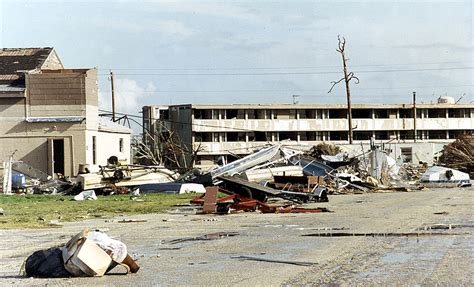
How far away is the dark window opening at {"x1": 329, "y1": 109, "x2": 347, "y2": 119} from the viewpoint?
88500 millimetres

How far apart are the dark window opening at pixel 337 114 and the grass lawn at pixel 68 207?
184 ft

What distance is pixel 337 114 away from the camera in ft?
292

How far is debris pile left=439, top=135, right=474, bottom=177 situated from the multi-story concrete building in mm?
21561

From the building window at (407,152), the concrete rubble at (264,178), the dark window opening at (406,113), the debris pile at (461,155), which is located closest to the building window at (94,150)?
the concrete rubble at (264,178)

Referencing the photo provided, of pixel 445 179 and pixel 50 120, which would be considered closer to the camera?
pixel 445 179

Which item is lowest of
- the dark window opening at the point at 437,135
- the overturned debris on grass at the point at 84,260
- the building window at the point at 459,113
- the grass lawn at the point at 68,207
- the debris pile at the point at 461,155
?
the grass lawn at the point at 68,207

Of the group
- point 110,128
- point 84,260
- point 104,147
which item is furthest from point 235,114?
point 84,260

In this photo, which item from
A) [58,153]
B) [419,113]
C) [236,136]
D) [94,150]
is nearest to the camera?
[58,153]

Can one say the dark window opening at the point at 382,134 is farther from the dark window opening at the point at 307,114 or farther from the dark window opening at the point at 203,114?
the dark window opening at the point at 203,114

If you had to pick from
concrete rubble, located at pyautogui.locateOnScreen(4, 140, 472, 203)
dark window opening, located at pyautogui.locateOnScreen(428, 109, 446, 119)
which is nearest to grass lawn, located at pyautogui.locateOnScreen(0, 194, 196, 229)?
concrete rubble, located at pyautogui.locateOnScreen(4, 140, 472, 203)

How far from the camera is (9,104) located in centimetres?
4562

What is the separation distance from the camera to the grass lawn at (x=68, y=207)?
22.4 m

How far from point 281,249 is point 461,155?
4353 cm

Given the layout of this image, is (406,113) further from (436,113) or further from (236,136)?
(236,136)
